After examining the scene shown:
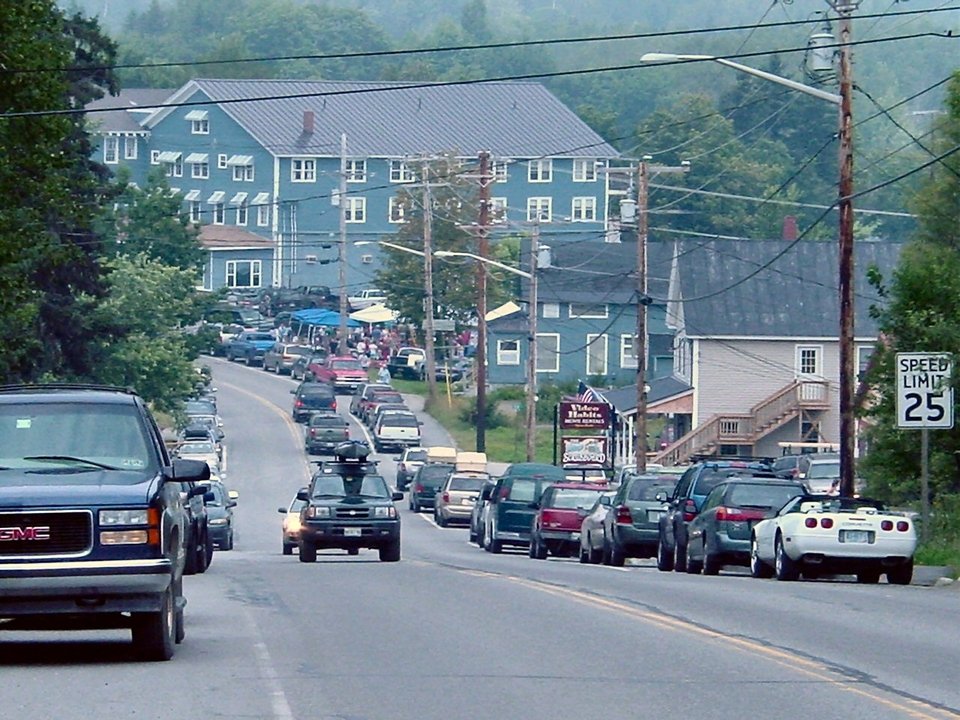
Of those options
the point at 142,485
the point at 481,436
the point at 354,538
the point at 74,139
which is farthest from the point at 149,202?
the point at 142,485

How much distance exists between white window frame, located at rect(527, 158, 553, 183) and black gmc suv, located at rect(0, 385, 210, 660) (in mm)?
105410

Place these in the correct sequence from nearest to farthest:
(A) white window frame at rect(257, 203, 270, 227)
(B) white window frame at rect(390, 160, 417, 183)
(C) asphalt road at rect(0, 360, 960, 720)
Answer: (C) asphalt road at rect(0, 360, 960, 720) → (B) white window frame at rect(390, 160, 417, 183) → (A) white window frame at rect(257, 203, 270, 227)

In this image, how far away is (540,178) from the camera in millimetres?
119312

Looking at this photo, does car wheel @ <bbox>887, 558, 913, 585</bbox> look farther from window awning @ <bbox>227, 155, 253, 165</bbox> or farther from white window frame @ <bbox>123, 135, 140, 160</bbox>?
white window frame @ <bbox>123, 135, 140, 160</bbox>

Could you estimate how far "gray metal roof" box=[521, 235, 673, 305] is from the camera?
88.8 metres

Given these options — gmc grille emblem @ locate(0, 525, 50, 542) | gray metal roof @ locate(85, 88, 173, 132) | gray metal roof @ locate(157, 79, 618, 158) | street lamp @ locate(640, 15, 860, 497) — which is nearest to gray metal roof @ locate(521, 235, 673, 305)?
gray metal roof @ locate(157, 79, 618, 158)

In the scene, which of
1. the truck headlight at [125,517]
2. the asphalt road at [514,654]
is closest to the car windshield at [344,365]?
the asphalt road at [514,654]

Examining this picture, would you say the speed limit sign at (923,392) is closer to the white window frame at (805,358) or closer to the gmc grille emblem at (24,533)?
the gmc grille emblem at (24,533)

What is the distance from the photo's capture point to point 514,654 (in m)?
14.9

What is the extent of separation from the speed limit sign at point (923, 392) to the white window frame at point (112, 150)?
336 feet

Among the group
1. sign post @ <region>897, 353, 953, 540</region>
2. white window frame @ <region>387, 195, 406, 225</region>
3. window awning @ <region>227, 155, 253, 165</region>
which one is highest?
window awning @ <region>227, 155, 253, 165</region>

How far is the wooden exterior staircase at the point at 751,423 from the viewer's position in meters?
66.5

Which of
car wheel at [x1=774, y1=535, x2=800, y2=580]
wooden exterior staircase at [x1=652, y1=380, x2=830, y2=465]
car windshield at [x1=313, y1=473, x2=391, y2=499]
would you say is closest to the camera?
car wheel at [x1=774, y1=535, x2=800, y2=580]

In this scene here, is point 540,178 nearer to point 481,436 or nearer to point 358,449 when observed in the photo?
point 481,436
